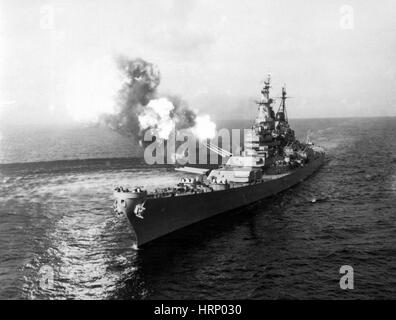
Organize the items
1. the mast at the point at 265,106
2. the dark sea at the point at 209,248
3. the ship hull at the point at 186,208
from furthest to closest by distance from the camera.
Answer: the mast at the point at 265,106
the ship hull at the point at 186,208
the dark sea at the point at 209,248

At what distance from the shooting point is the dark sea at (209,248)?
2059 cm

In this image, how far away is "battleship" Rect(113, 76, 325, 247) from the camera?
26837 mm

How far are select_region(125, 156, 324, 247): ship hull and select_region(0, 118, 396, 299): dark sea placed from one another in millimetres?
923

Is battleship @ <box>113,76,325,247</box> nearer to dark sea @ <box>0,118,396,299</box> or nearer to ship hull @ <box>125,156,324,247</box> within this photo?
ship hull @ <box>125,156,324,247</box>

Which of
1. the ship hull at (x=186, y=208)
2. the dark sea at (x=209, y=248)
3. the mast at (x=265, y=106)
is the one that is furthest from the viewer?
the mast at (x=265, y=106)

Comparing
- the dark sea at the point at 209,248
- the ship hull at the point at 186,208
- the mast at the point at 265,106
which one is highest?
the mast at the point at 265,106

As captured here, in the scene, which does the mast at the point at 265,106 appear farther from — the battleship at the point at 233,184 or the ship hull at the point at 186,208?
the ship hull at the point at 186,208

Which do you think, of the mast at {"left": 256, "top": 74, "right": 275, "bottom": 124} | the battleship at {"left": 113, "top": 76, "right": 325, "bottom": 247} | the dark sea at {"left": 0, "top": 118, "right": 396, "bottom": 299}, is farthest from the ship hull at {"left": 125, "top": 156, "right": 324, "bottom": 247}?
the mast at {"left": 256, "top": 74, "right": 275, "bottom": 124}

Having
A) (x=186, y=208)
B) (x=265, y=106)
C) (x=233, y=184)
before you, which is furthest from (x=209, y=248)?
(x=265, y=106)

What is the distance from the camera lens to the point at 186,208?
101 feet

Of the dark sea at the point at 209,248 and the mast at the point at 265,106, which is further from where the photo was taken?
the mast at the point at 265,106

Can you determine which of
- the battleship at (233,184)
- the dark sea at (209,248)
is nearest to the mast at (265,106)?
the battleship at (233,184)

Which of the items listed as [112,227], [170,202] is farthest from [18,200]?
[170,202]
